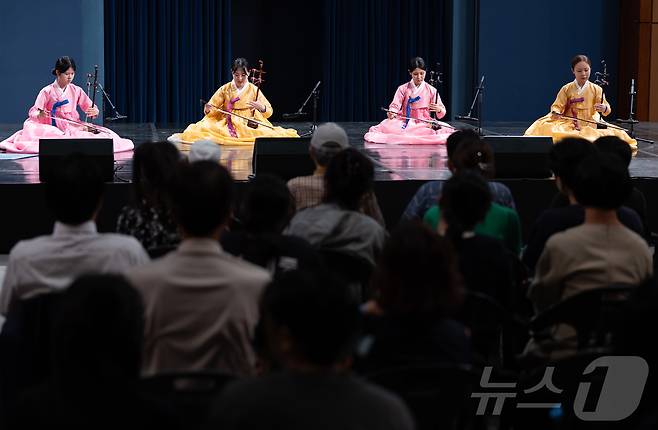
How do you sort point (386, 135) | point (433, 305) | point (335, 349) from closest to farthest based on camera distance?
point (335, 349) < point (433, 305) < point (386, 135)

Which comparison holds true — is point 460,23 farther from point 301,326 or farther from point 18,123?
point 301,326

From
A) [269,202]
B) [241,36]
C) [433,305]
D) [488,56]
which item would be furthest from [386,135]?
[433,305]

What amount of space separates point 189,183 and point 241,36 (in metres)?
13.7

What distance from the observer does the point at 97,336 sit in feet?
6.61

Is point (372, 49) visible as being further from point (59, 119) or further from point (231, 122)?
point (59, 119)

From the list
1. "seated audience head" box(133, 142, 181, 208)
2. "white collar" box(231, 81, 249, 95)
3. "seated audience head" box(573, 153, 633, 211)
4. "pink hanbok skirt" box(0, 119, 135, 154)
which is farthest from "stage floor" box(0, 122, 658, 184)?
"seated audience head" box(573, 153, 633, 211)

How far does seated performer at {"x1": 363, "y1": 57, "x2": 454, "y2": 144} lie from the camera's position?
1134 cm

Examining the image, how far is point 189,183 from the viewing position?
273 cm

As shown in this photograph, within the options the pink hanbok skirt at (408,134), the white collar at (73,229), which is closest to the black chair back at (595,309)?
the white collar at (73,229)

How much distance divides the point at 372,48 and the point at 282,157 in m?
8.89

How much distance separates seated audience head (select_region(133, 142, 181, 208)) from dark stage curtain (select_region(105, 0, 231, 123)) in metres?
11.3

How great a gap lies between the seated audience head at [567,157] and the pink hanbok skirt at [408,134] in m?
7.03

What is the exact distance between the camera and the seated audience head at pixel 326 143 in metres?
4.46
